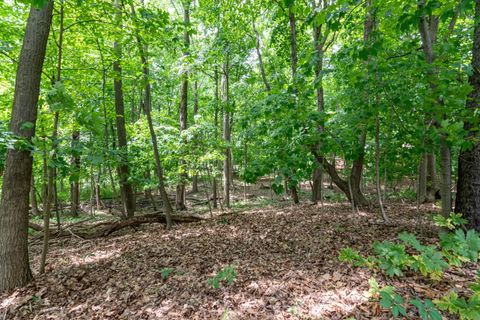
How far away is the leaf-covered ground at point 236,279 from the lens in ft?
9.40

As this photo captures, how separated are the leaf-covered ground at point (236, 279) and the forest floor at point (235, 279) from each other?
1cm

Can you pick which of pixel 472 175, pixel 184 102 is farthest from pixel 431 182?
pixel 184 102

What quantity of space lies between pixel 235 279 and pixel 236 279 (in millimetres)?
15

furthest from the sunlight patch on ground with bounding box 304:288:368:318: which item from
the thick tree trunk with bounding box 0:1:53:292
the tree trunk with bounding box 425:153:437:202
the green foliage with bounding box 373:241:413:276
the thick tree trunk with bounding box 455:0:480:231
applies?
the tree trunk with bounding box 425:153:437:202

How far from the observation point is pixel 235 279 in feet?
11.8

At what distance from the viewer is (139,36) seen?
5.68 metres

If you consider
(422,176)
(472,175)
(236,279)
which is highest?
(472,175)

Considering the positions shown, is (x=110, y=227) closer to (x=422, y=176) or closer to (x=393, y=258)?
(x=393, y=258)

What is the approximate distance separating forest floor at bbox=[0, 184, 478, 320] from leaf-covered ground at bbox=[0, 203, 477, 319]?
0.05ft

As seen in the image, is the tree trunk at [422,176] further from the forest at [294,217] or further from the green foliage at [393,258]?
the green foliage at [393,258]

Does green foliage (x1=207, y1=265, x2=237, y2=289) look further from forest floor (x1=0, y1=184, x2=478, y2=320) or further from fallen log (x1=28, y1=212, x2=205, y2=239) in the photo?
fallen log (x1=28, y1=212, x2=205, y2=239)

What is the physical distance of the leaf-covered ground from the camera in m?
2.87

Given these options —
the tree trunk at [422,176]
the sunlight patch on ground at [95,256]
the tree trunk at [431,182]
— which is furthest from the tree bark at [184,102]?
the tree trunk at [431,182]

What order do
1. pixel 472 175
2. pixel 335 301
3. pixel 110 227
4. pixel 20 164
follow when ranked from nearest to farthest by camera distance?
pixel 335 301 → pixel 472 175 → pixel 20 164 → pixel 110 227
